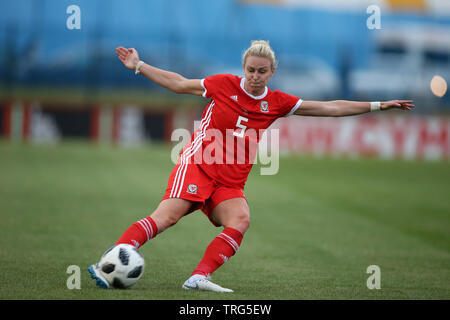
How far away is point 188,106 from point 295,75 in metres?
5.31

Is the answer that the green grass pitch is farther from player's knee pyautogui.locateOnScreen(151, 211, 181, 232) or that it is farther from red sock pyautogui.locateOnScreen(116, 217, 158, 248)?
player's knee pyautogui.locateOnScreen(151, 211, 181, 232)

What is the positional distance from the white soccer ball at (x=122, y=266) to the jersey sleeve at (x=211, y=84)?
4.76 feet

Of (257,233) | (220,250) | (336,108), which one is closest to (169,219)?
(220,250)

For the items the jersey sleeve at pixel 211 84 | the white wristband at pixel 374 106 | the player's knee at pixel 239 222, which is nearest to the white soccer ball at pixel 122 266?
the player's knee at pixel 239 222

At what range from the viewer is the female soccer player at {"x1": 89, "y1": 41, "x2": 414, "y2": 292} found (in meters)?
5.62

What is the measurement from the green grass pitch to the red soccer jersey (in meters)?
1.00

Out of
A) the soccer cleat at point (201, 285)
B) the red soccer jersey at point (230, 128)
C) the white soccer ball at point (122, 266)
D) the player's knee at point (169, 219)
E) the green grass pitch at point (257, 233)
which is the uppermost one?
the red soccer jersey at point (230, 128)

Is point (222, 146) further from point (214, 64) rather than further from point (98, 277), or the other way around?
point (214, 64)

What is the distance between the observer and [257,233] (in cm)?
924

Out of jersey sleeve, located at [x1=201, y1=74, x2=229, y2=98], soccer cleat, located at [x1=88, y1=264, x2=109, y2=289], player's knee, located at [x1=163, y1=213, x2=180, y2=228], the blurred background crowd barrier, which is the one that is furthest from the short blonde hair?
the blurred background crowd barrier

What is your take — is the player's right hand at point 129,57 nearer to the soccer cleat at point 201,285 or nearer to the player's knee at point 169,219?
the player's knee at point 169,219

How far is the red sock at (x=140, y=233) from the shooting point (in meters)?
5.47

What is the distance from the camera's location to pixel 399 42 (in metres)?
32.8

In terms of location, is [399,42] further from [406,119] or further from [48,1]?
[48,1]
